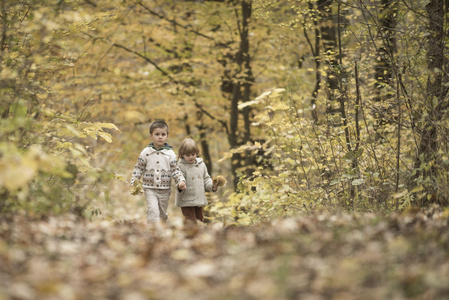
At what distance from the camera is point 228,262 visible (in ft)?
8.66

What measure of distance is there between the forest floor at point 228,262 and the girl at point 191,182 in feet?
7.94

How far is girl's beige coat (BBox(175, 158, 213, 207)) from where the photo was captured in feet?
19.6

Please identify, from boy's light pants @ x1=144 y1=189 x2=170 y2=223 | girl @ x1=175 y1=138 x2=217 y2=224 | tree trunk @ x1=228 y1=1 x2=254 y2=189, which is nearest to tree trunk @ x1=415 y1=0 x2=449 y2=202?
girl @ x1=175 y1=138 x2=217 y2=224

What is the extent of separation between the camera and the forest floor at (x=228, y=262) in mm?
2156

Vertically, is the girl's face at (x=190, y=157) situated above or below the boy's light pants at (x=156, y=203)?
above

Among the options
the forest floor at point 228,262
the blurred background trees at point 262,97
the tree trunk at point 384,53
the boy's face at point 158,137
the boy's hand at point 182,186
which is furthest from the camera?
the boy's face at point 158,137

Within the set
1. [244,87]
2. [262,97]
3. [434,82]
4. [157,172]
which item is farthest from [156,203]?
[244,87]

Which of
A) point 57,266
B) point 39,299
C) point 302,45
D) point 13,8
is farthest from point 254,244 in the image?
point 302,45

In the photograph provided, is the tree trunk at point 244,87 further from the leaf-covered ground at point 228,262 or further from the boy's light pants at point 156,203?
the leaf-covered ground at point 228,262

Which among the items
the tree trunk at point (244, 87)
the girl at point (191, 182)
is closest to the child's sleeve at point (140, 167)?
the girl at point (191, 182)

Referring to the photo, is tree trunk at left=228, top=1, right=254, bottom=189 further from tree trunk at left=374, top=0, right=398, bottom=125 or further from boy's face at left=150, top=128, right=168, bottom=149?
boy's face at left=150, top=128, right=168, bottom=149

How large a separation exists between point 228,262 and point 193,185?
3394 mm

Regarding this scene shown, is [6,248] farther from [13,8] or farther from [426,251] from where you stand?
[13,8]

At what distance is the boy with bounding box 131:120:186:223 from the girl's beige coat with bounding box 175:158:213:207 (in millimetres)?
212
